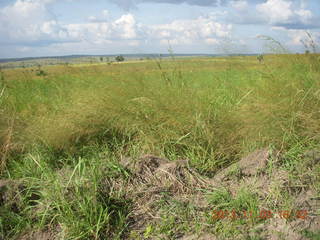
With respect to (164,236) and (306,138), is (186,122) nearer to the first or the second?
(306,138)

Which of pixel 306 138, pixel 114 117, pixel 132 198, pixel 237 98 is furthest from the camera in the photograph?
pixel 237 98

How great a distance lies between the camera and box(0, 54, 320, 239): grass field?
1.95m

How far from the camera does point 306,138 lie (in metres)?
2.85

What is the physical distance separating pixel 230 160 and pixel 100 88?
160 centimetres

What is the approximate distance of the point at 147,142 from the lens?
292 centimetres

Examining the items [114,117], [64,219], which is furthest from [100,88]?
[64,219]
